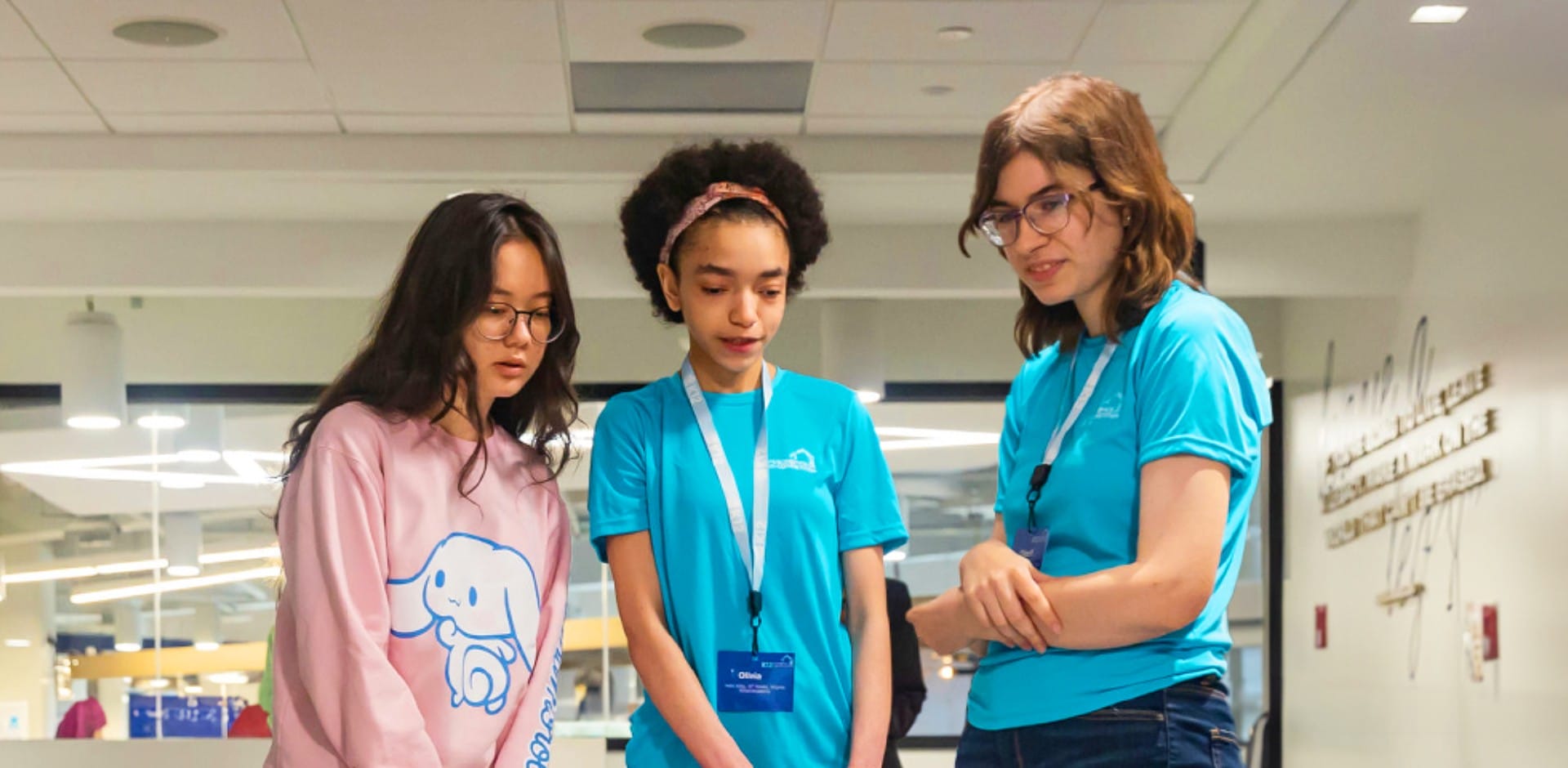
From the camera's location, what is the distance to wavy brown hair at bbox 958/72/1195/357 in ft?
5.81

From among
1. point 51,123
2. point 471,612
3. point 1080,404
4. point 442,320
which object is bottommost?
point 471,612

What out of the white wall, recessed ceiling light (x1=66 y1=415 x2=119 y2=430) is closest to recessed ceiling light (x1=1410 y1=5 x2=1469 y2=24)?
the white wall

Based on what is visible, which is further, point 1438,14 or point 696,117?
point 696,117

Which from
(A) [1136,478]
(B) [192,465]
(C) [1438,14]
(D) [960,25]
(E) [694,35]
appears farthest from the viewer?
(B) [192,465]

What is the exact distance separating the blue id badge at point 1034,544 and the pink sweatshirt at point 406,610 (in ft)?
2.27

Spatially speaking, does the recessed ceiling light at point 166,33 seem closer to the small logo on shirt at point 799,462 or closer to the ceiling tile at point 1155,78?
the ceiling tile at point 1155,78

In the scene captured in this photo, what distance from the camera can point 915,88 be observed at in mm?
5996

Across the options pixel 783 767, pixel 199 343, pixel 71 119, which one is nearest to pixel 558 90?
pixel 71 119

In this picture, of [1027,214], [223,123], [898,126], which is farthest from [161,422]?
[1027,214]

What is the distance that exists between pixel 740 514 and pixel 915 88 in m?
4.10

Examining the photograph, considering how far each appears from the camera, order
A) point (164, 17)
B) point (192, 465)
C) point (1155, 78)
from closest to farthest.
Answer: point (164, 17) → point (1155, 78) → point (192, 465)

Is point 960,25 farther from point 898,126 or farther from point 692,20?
point 898,126

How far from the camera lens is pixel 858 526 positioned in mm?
2191

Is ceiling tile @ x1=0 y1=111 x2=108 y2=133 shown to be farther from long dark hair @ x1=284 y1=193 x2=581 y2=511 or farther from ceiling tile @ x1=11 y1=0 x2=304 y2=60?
long dark hair @ x1=284 y1=193 x2=581 y2=511
